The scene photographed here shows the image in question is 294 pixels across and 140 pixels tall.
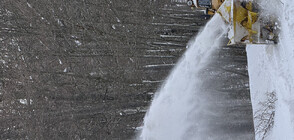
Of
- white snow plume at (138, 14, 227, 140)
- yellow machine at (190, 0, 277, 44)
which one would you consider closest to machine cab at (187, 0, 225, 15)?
yellow machine at (190, 0, 277, 44)

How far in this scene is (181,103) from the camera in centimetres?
406

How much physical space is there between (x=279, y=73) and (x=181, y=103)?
158cm

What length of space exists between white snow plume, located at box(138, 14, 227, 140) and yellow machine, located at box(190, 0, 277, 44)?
951 millimetres

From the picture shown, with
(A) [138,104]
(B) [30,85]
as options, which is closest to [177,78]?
(A) [138,104]

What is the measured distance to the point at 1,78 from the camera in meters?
4.04

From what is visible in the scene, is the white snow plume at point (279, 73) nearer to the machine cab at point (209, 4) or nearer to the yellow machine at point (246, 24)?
the yellow machine at point (246, 24)

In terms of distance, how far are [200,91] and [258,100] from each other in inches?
36.1

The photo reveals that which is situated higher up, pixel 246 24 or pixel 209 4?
pixel 209 4

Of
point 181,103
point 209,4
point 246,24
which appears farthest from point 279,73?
point 181,103

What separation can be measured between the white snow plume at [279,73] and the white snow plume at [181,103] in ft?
2.85

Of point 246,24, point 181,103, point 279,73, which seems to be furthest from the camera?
point 181,103

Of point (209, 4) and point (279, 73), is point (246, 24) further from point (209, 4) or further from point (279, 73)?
point (279, 73)

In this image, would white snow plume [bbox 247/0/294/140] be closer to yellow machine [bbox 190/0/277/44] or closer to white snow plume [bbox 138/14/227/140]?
yellow machine [bbox 190/0/277/44]

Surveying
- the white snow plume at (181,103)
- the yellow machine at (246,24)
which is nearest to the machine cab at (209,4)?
the yellow machine at (246,24)
